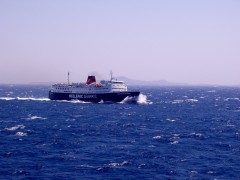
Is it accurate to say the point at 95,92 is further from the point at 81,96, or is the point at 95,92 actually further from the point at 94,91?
the point at 81,96

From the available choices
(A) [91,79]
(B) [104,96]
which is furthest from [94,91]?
(A) [91,79]

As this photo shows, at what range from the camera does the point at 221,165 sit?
3881 centimetres

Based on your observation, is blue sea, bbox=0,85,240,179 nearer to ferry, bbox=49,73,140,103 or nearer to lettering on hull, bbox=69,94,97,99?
ferry, bbox=49,73,140,103

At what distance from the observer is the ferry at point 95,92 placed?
123438 millimetres

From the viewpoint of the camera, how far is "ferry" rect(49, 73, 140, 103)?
12344 cm

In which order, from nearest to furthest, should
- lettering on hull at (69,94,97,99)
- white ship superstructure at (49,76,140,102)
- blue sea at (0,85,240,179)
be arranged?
blue sea at (0,85,240,179) < white ship superstructure at (49,76,140,102) < lettering on hull at (69,94,97,99)

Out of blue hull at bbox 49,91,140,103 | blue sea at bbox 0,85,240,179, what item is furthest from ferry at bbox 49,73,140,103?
blue sea at bbox 0,85,240,179

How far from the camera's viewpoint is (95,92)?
415 feet

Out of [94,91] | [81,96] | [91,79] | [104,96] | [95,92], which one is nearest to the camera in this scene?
[104,96]

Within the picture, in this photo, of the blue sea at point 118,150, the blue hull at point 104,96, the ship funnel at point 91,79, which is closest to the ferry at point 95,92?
the blue hull at point 104,96

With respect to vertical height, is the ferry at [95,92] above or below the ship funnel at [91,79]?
below

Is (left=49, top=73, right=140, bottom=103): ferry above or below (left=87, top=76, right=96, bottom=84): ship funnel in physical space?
below

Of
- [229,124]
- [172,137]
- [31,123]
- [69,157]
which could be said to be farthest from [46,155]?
[229,124]

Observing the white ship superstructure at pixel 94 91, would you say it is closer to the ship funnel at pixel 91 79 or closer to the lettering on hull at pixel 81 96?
the lettering on hull at pixel 81 96
